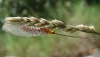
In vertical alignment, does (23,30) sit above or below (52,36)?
below

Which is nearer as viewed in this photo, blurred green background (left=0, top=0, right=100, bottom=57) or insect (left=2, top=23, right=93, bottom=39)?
insect (left=2, top=23, right=93, bottom=39)

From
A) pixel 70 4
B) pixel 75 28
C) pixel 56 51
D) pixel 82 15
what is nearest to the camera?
pixel 75 28

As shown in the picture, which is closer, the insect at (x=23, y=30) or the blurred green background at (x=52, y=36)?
the insect at (x=23, y=30)

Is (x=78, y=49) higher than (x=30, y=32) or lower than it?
higher

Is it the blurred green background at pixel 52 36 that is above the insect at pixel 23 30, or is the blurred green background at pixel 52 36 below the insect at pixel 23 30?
above

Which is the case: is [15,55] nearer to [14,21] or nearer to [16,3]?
[16,3]

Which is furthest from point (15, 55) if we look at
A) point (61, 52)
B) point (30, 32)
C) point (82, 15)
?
point (30, 32)

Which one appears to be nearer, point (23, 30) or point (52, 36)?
point (23, 30)

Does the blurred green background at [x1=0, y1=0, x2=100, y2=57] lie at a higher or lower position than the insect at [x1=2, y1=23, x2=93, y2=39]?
higher
